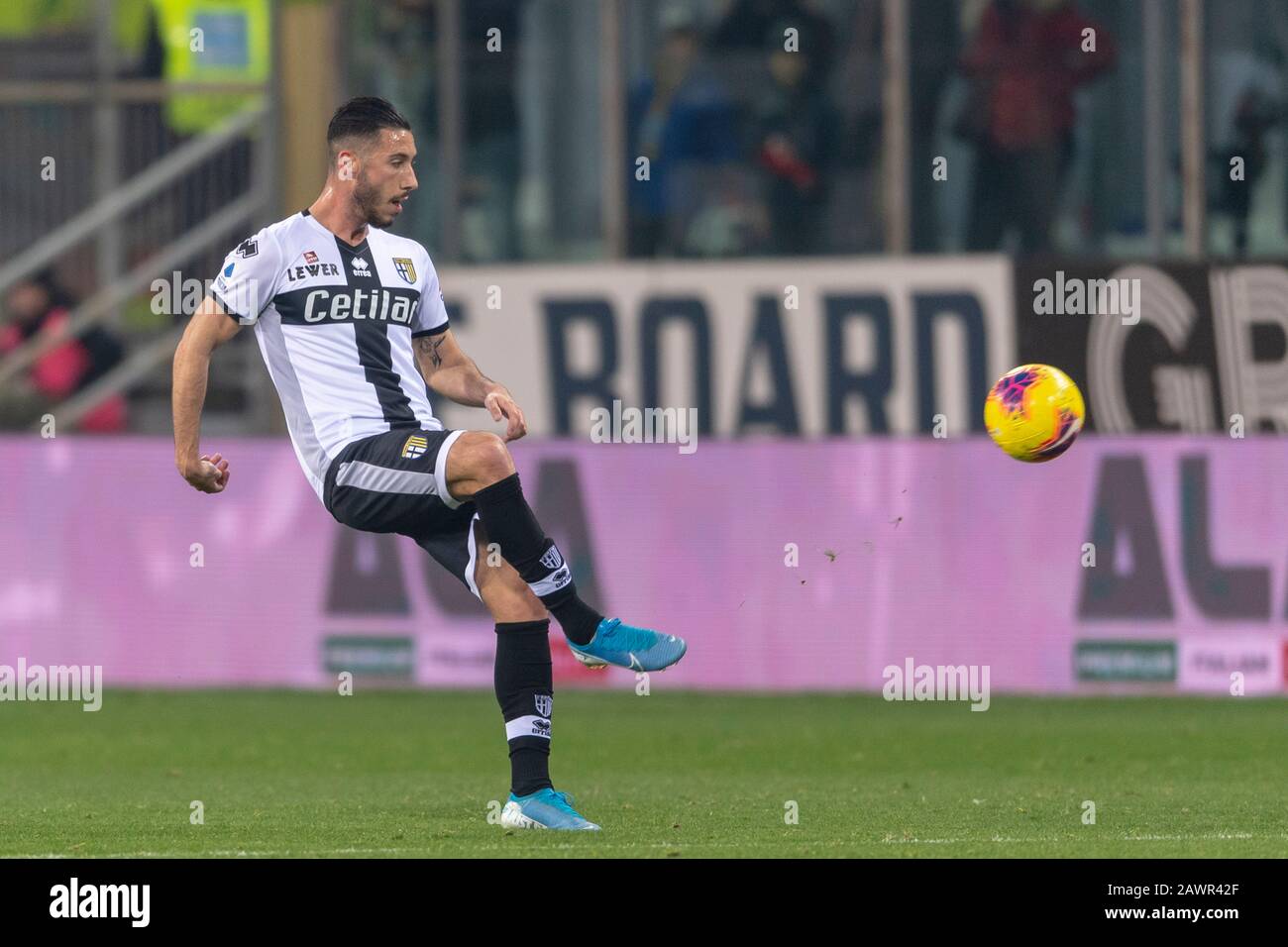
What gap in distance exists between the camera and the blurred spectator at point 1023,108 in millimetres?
18500

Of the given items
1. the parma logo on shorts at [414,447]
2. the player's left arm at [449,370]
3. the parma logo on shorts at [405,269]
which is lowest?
the parma logo on shorts at [414,447]

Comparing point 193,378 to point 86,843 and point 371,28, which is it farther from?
point 371,28

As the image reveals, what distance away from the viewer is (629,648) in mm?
8133

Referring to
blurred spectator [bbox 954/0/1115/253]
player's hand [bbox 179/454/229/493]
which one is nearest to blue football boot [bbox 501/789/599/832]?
player's hand [bbox 179/454/229/493]

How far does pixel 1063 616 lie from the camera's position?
14719mm

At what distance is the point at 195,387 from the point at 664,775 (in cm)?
376

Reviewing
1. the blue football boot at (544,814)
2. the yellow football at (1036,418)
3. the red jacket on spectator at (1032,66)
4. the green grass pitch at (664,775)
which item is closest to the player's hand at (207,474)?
the green grass pitch at (664,775)

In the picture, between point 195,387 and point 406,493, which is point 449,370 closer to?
point 406,493

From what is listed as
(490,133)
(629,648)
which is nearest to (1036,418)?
(629,648)

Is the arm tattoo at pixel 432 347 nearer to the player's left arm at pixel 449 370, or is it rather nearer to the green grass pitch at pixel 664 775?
the player's left arm at pixel 449 370

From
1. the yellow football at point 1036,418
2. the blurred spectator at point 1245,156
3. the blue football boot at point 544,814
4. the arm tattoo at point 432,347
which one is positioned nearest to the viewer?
the blue football boot at point 544,814

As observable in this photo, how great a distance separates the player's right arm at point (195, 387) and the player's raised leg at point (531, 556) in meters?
0.81

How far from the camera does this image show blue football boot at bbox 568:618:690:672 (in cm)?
811
